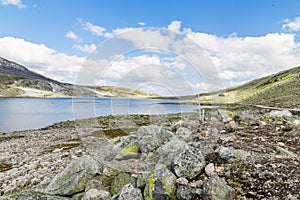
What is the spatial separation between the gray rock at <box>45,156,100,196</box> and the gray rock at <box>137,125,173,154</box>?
2.53 m

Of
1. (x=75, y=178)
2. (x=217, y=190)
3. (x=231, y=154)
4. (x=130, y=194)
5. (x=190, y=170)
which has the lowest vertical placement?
(x=75, y=178)

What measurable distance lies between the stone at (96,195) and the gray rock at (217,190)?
3.59 metres

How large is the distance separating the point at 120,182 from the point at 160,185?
2054 mm

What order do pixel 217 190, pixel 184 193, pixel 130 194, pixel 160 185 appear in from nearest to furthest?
1. pixel 217 190
2. pixel 184 193
3. pixel 130 194
4. pixel 160 185

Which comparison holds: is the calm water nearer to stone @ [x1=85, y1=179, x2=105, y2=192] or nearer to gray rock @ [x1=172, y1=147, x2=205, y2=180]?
stone @ [x1=85, y1=179, x2=105, y2=192]

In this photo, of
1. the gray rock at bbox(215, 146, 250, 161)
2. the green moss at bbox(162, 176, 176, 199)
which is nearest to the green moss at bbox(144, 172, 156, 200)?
the green moss at bbox(162, 176, 176, 199)

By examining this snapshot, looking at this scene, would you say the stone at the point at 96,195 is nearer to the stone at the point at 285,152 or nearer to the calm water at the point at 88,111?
the stone at the point at 285,152

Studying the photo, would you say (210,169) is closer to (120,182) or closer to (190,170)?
(190,170)

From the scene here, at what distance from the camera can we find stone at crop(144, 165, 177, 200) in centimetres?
693

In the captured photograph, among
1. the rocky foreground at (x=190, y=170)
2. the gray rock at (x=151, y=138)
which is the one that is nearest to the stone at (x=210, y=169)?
the rocky foreground at (x=190, y=170)

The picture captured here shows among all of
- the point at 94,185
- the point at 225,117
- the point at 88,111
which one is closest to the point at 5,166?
the point at 94,185

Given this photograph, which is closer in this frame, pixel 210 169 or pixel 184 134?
pixel 210 169

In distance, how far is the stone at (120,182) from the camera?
8.28 m

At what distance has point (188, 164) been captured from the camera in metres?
7.47
